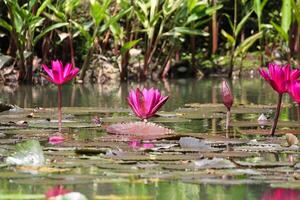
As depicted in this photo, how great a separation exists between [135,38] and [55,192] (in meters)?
7.51

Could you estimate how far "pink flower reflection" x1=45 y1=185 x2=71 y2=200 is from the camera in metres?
1.82

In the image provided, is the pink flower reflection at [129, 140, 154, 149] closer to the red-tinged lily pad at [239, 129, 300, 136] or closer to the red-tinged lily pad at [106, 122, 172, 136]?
the red-tinged lily pad at [106, 122, 172, 136]

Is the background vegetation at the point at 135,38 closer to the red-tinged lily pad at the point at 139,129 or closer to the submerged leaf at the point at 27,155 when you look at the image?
the red-tinged lily pad at the point at 139,129

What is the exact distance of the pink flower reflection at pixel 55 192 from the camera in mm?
1823

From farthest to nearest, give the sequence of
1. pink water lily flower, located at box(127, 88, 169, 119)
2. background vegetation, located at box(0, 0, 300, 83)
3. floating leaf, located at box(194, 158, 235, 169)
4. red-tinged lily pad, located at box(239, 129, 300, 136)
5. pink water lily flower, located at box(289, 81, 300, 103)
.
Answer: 1. background vegetation, located at box(0, 0, 300, 83)
2. red-tinged lily pad, located at box(239, 129, 300, 136)
3. pink water lily flower, located at box(127, 88, 169, 119)
4. pink water lily flower, located at box(289, 81, 300, 103)
5. floating leaf, located at box(194, 158, 235, 169)

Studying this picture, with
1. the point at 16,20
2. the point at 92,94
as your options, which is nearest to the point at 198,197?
the point at 92,94

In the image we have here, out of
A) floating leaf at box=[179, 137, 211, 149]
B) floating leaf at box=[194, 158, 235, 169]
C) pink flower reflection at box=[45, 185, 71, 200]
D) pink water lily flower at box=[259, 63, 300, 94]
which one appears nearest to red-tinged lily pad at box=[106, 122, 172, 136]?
floating leaf at box=[179, 137, 211, 149]

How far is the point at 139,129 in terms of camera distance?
Answer: 3.16 metres

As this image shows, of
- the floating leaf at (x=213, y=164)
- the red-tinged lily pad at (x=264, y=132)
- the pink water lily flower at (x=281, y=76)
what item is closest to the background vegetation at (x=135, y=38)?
the red-tinged lily pad at (x=264, y=132)

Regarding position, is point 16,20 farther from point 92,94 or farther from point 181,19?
point 181,19

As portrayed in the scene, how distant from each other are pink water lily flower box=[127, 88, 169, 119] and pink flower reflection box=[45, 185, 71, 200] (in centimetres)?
115

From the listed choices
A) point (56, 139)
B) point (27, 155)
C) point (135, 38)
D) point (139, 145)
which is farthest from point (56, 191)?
point (135, 38)

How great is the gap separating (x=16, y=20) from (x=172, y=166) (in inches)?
215

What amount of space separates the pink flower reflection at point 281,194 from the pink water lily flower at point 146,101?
117 centimetres
